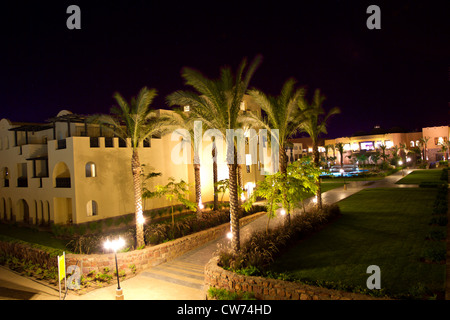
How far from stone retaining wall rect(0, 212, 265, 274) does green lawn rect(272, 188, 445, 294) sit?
5062 mm

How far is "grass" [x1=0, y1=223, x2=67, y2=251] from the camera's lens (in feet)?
54.2

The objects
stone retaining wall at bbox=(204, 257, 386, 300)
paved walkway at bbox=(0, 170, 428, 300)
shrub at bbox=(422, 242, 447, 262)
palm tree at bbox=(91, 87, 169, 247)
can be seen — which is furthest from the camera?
palm tree at bbox=(91, 87, 169, 247)

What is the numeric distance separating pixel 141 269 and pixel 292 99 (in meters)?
10.1

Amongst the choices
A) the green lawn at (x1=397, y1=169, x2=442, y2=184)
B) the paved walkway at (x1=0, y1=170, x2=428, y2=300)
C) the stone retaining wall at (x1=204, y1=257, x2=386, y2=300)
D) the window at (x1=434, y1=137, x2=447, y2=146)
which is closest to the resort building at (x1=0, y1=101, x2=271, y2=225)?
the paved walkway at (x1=0, y1=170, x2=428, y2=300)

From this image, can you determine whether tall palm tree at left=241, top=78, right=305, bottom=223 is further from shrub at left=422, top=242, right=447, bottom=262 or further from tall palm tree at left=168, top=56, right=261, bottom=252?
shrub at left=422, top=242, right=447, bottom=262

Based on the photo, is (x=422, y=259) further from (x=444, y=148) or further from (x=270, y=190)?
(x=444, y=148)

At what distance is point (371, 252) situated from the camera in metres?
11.0

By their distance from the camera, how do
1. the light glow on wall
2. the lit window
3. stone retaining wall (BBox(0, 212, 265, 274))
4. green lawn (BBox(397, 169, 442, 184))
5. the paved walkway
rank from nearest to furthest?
the paved walkway
stone retaining wall (BBox(0, 212, 265, 274))
green lawn (BBox(397, 169, 442, 184))
the lit window
the light glow on wall

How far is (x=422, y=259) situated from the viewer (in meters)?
9.90

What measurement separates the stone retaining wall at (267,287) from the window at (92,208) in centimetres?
1174

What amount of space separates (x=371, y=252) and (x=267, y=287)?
4589 mm

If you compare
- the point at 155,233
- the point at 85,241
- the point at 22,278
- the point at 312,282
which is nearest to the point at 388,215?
the point at 312,282

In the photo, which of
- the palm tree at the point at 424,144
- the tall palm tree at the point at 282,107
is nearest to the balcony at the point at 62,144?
the tall palm tree at the point at 282,107

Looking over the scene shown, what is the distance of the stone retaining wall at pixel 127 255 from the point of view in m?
12.7
